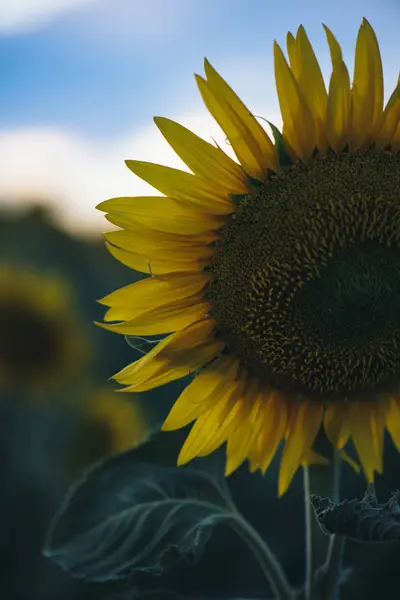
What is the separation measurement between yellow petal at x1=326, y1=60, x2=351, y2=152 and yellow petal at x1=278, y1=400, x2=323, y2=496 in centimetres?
37

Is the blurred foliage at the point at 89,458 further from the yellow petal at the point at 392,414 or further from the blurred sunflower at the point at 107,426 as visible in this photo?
the yellow petal at the point at 392,414

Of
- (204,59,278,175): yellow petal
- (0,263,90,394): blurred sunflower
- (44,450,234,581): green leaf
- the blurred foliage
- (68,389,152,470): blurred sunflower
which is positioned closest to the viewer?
(204,59,278,175): yellow petal

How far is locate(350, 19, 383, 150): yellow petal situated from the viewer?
112 cm

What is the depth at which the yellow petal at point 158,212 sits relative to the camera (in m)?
1.15

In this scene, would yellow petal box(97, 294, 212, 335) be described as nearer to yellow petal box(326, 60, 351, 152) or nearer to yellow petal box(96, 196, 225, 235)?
yellow petal box(96, 196, 225, 235)

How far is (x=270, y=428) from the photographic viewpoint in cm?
128

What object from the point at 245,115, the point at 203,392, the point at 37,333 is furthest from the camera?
the point at 37,333

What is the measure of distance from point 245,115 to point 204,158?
0.25 ft

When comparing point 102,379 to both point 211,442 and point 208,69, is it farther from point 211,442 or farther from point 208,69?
point 208,69

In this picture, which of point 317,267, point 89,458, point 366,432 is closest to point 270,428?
point 366,432

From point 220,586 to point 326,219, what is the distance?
1.01m

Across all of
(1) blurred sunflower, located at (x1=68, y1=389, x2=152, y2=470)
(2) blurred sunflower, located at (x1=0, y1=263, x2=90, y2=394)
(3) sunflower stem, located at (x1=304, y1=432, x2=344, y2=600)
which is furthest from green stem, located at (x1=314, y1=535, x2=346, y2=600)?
(2) blurred sunflower, located at (x1=0, y1=263, x2=90, y2=394)

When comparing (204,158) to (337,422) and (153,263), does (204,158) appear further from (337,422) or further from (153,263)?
(337,422)

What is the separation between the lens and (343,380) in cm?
124
